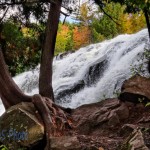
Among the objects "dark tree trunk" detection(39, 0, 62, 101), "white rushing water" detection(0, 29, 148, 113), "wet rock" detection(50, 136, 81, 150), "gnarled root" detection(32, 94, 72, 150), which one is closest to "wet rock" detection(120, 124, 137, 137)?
"wet rock" detection(50, 136, 81, 150)

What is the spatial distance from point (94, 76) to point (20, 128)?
8779mm

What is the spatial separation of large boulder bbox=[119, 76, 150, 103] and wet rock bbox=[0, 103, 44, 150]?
2.83 m

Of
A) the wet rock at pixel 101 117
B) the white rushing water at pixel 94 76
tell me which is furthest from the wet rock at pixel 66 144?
the white rushing water at pixel 94 76

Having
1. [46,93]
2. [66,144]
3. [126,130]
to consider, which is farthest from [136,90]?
[66,144]

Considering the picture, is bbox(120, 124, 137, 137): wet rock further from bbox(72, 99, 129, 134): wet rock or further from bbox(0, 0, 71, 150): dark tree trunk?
bbox(0, 0, 71, 150): dark tree trunk

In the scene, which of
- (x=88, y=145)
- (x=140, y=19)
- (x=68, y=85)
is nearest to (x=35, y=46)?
(x=68, y=85)

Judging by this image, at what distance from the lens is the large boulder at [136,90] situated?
9891 mm

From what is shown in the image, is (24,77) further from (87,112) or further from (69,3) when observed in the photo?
(87,112)

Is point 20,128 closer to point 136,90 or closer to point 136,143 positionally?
point 136,143

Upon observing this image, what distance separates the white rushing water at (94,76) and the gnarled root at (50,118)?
5.12m

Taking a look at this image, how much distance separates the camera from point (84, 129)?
9398 mm

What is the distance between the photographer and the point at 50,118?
27.3 ft

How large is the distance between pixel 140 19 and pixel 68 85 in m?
27.4

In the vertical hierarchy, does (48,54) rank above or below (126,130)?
above
